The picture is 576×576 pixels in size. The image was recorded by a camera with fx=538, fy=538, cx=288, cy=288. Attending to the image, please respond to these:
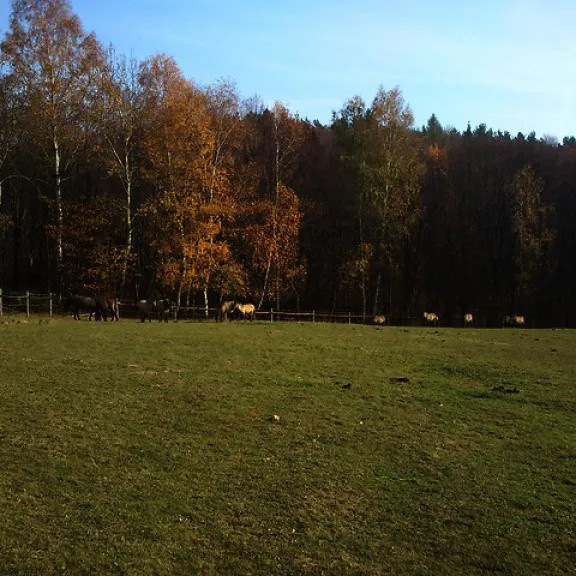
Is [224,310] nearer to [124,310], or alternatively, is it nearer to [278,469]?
[124,310]

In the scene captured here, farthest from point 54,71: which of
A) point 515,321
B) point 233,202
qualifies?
point 515,321

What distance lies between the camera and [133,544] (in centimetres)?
531

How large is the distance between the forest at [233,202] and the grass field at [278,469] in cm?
2018

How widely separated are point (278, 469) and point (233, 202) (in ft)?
97.5

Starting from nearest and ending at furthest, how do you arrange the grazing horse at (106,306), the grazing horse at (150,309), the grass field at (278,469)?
the grass field at (278,469), the grazing horse at (106,306), the grazing horse at (150,309)

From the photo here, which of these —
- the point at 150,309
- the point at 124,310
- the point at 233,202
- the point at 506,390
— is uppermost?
the point at 233,202

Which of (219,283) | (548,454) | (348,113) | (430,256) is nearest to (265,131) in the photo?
(348,113)

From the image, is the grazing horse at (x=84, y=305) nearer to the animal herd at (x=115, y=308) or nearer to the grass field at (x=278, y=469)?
the animal herd at (x=115, y=308)

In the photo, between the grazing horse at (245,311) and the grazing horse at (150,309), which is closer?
the grazing horse at (150,309)

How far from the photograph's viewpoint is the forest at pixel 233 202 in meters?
32.9

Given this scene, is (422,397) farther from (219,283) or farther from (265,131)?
(265,131)

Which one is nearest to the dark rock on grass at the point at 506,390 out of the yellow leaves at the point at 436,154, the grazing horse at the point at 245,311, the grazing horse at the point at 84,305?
the grazing horse at the point at 245,311

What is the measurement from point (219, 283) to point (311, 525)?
29722 millimetres

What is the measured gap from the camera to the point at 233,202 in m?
35.8
